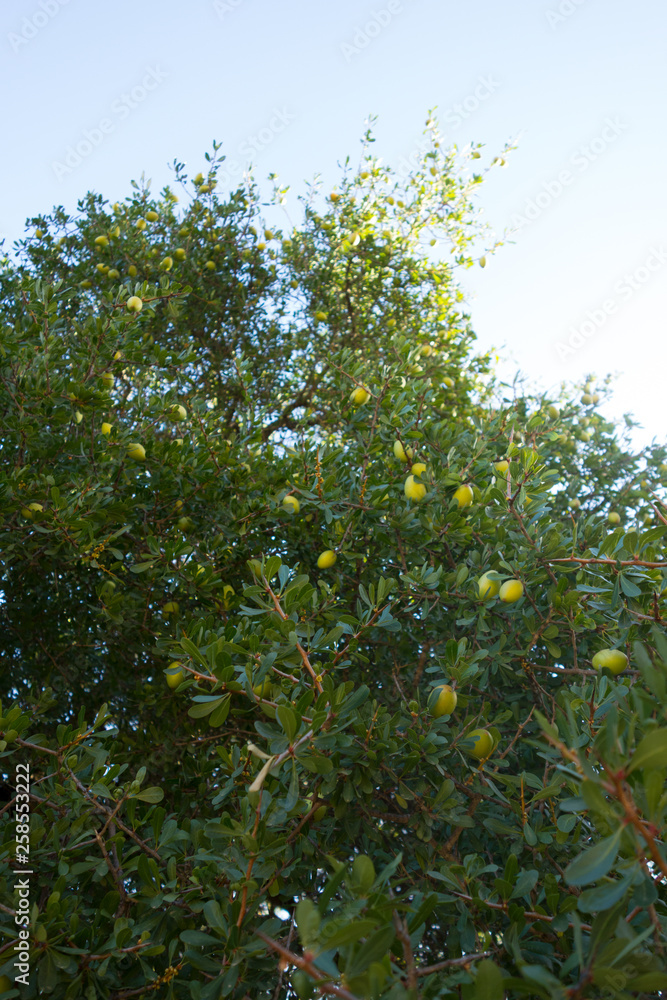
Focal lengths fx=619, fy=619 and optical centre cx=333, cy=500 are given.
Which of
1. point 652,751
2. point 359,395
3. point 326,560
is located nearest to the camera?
point 652,751

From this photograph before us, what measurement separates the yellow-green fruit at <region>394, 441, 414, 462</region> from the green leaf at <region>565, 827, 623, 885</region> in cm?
194

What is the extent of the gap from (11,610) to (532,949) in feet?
9.82

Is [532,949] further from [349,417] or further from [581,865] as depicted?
[349,417]

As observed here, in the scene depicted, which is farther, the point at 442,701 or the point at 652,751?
the point at 442,701

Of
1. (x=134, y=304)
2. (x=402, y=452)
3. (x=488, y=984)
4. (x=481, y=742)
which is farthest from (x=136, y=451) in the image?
(x=488, y=984)

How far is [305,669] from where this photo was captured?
2.06 m

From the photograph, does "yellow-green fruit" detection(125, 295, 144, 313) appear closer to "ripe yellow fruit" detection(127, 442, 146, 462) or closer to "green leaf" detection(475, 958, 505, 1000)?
"ripe yellow fruit" detection(127, 442, 146, 462)

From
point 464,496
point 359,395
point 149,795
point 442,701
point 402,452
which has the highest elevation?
point 359,395

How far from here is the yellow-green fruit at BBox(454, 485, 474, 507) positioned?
2.44 metres

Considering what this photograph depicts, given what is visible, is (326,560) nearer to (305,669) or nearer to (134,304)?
(305,669)

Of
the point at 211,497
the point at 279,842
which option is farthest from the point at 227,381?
the point at 279,842

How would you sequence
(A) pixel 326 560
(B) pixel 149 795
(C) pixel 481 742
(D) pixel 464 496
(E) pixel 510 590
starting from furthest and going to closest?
(A) pixel 326 560
(D) pixel 464 496
(E) pixel 510 590
(B) pixel 149 795
(C) pixel 481 742

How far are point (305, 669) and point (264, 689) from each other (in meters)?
0.28

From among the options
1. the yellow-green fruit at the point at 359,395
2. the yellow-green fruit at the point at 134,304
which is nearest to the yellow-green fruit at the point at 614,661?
the yellow-green fruit at the point at 359,395
